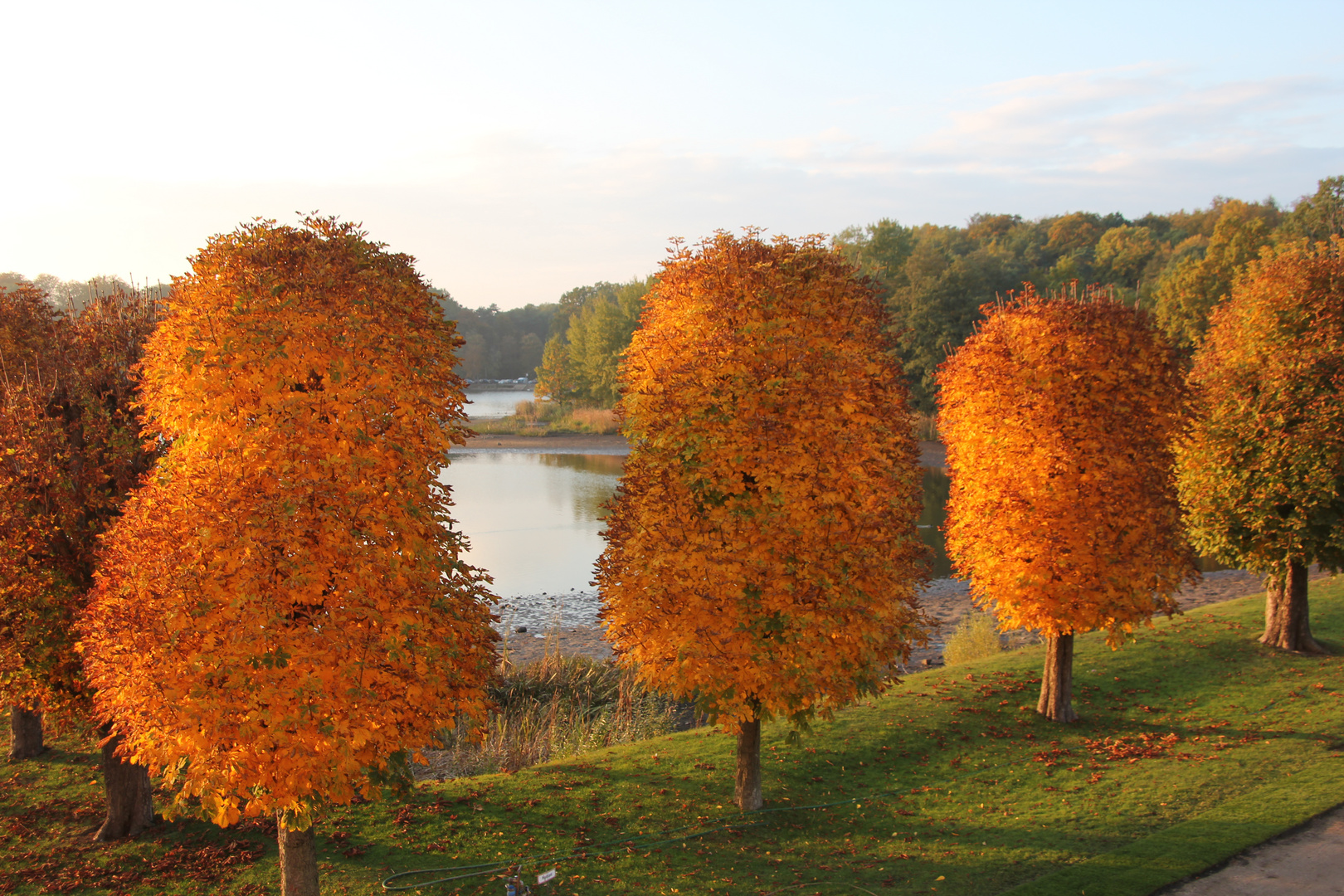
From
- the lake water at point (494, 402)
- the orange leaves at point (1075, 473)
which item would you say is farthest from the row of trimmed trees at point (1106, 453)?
the lake water at point (494, 402)

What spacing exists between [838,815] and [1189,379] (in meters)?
12.7

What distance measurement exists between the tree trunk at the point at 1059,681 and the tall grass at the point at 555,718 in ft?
23.0

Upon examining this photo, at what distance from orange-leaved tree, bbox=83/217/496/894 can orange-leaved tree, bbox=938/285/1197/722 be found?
9145mm

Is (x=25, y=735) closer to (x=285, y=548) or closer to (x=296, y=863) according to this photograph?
(x=296, y=863)

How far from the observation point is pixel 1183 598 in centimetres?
2639

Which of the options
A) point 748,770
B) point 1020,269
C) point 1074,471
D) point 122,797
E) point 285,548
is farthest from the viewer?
point 1020,269

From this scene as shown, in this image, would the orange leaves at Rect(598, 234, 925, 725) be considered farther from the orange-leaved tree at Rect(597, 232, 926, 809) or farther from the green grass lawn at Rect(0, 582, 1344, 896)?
the green grass lawn at Rect(0, 582, 1344, 896)

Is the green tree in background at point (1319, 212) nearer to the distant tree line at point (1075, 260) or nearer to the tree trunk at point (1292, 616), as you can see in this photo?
the distant tree line at point (1075, 260)

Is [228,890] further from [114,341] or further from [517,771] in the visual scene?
[114,341]

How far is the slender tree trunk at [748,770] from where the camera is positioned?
36.7ft

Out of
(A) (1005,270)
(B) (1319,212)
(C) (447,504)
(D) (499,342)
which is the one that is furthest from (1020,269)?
(D) (499,342)

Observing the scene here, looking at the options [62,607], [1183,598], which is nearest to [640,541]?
[62,607]

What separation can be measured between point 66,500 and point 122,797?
387 centimetres

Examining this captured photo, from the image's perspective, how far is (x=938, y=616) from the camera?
2566 centimetres
